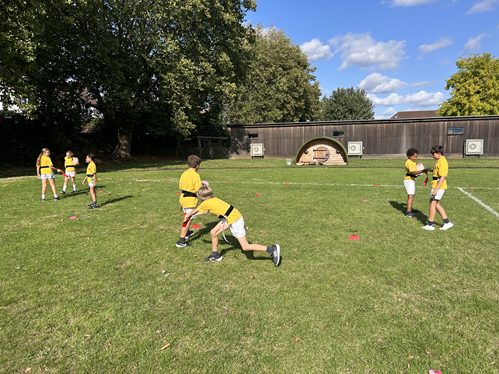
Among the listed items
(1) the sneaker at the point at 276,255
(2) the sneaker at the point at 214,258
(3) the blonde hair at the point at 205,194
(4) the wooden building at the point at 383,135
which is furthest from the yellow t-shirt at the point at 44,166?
(4) the wooden building at the point at 383,135

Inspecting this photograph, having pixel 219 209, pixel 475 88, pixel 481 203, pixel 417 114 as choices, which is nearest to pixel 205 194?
pixel 219 209

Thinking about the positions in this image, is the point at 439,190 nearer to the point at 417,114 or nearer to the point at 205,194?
the point at 205,194

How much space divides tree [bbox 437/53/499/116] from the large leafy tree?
3243 centimetres

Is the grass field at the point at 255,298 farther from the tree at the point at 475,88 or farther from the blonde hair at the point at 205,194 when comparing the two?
the tree at the point at 475,88

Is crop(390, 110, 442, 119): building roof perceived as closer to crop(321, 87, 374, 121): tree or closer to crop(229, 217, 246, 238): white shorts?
crop(321, 87, 374, 121): tree

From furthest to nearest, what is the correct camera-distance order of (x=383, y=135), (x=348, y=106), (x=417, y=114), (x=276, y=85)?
1. (x=417, y=114)
2. (x=348, y=106)
3. (x=276, y=85)
4. (x=383, y=135)

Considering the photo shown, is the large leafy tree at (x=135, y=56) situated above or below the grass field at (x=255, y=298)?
above

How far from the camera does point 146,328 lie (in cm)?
341

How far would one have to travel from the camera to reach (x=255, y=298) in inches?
158

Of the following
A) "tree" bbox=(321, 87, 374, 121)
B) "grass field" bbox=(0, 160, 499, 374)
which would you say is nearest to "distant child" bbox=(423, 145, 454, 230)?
"grass field" bbox=(0, 160, 499, 374)

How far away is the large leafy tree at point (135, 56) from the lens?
73.3ft

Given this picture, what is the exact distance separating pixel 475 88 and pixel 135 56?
43957 mm

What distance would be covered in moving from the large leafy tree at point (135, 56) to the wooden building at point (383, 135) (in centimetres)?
753

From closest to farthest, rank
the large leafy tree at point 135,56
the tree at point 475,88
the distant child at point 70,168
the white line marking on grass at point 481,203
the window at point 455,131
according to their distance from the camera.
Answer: the white line marking on grass at point 481,203
the distant child at point 70,168
the large leafy tree at point 135,56
the window at point 455,131
the tree at point 475,88
